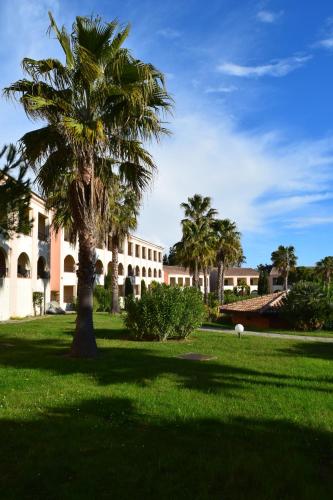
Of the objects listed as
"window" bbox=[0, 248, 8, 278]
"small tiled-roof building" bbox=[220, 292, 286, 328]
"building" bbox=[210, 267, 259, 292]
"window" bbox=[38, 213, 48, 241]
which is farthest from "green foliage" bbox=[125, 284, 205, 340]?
"building" bbox=[210, 267, 259, 292]

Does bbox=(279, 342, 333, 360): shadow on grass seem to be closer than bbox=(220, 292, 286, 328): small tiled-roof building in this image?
Yes

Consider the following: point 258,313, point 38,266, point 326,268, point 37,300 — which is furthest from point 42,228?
point 326,268

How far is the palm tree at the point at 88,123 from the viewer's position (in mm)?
11656

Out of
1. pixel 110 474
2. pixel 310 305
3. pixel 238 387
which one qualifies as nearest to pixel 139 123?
pixel 238 387

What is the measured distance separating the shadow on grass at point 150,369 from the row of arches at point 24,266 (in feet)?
50.7

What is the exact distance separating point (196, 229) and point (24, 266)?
16.0 metres

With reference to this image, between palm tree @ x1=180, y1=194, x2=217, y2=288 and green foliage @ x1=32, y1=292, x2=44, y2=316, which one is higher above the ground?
palm tree @ x1=180, y1=194, x2=217, y2=288

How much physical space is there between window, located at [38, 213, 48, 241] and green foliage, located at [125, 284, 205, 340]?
20351 millimetres

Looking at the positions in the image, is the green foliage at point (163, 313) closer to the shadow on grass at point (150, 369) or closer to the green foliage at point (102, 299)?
the shadow on grass at point (150, 369)

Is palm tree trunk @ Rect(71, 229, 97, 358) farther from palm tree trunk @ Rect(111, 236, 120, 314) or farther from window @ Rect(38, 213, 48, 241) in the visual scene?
window @ Rect(38, 213, 48, 241)

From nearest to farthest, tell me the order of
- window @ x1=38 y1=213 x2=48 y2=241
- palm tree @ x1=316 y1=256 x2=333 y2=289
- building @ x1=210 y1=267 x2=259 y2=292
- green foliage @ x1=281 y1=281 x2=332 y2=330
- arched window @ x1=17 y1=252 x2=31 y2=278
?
green foliage @ x1=281 y1=281 x2=332 y2=330 → arched window @ x1=17 y1=252 x2=31 y2=278 → window @ x1=38 y1=213 x2=48 y2=241 → palm tree @ x1=316 y1=256 x2=333 y2=289 → building @ x1=210 y1=267 x2=259 y2=292

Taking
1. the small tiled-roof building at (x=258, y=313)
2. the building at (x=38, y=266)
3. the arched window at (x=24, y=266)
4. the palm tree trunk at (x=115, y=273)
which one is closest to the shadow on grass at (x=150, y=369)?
the building at (x=38, y=266)

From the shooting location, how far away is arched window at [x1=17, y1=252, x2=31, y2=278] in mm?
32850

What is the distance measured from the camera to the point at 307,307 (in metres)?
26.8
